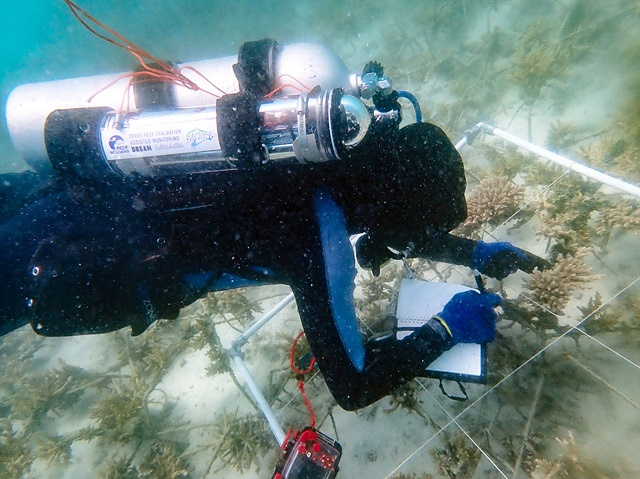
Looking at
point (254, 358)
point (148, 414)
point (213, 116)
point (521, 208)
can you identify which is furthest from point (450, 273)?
point (148, 414)

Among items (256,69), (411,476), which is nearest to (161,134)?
(256,69)

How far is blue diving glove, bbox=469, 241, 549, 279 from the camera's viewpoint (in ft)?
11.4

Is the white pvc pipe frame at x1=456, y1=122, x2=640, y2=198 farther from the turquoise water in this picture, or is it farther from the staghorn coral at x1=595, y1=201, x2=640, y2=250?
the turquoise water

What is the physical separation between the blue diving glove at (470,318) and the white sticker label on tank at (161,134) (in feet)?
7.57

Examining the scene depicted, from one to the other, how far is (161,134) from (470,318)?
9.18 feet

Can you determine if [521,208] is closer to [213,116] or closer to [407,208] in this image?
[407,208]

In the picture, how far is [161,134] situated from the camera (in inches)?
89.7

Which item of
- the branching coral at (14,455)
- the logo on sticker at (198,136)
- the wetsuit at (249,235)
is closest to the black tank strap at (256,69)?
the logo on sticker at (198,136)

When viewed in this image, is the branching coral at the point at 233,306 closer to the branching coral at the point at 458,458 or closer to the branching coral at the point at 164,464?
the branching coral at the point at 164,464

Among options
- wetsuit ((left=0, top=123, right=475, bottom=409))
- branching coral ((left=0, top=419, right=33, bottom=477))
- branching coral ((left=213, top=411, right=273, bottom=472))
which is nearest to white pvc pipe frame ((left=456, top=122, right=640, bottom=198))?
wetsuit ((left=0, top=123, right=475, bottom=409))

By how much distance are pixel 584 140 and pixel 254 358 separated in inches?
239

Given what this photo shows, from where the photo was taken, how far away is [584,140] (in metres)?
5.53

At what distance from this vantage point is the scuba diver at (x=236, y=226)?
235cm

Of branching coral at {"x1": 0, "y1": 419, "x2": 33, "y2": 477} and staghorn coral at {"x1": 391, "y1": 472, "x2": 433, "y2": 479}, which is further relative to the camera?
branching coral at {"x1": 0, "y1": 419, "x2": 33, "y2": 477}
